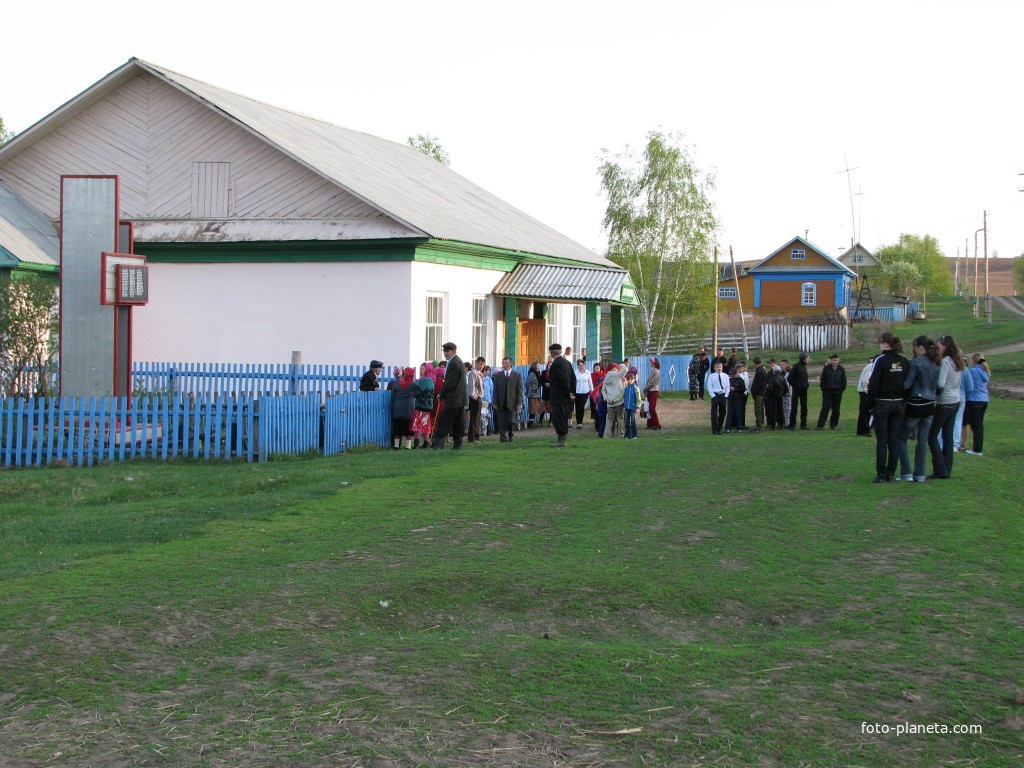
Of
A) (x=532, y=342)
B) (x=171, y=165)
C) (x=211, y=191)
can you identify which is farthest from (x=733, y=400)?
(x=171, y=165)

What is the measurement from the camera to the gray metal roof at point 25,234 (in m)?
20.8

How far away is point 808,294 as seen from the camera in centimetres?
6944

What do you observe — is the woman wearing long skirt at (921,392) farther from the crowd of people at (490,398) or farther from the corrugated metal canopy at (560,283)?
the corrugated metal canopy at (560,283)

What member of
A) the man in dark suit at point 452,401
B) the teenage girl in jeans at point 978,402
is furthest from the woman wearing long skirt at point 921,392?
the man in dark suit at point 452,401

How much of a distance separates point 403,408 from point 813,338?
4271 centimetres

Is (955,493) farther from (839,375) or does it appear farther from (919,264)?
(919,264)

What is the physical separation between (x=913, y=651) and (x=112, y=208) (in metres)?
15.5

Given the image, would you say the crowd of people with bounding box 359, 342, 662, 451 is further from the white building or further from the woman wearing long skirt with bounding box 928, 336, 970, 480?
the woman wearing long skirt with bounding box 928, 336, 970, 480

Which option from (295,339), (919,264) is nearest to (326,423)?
(295,339)

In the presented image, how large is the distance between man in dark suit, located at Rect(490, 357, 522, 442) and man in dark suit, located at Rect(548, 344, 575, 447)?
1797 mm

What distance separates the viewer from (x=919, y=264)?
10069 cm

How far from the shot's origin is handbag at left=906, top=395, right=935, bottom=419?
13141 mm

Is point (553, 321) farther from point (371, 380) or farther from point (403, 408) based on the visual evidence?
point (403, 408)

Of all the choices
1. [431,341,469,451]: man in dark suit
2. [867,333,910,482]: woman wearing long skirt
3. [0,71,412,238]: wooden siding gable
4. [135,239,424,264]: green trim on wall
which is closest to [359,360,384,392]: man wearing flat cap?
[431,341,469,451]: man in dark suit
